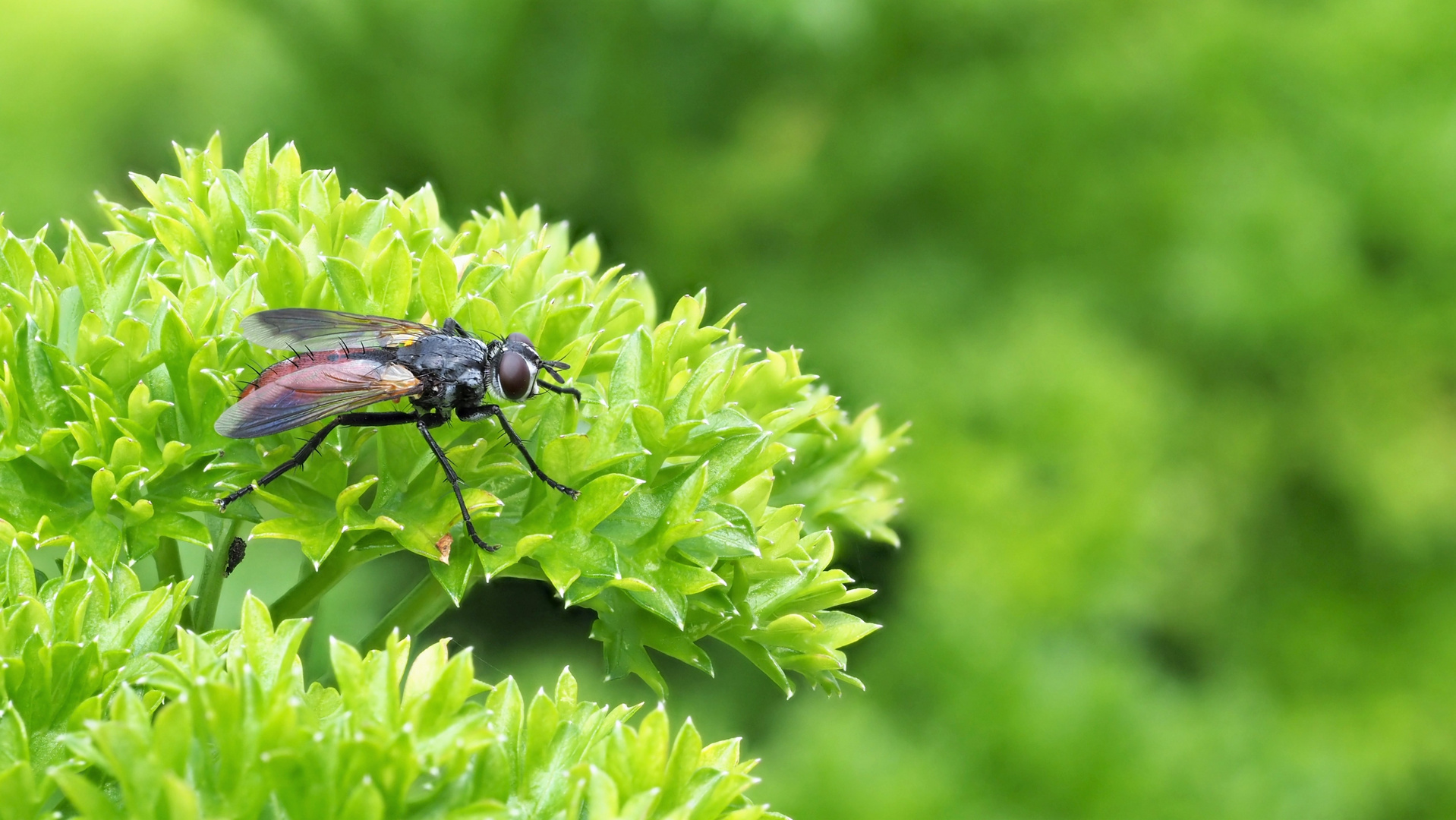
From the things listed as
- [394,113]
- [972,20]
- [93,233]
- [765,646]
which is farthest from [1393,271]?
[93,233]

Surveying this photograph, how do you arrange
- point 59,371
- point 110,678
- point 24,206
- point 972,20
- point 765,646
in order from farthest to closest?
point 972,20 < point 24,206 < point 765,646 < point 59,371 < point 110,678

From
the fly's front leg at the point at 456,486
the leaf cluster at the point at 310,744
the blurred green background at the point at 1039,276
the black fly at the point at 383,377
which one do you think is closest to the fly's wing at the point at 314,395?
the black fly at the point at 383,377

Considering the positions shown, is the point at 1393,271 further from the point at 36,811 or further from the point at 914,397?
the point at 36,811

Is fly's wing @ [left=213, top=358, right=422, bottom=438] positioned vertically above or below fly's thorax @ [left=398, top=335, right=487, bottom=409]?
below

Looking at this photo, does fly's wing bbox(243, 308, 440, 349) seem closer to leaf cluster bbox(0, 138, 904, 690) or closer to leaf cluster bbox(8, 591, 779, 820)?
leaf cluster bbox(0, 138, 904, 690)

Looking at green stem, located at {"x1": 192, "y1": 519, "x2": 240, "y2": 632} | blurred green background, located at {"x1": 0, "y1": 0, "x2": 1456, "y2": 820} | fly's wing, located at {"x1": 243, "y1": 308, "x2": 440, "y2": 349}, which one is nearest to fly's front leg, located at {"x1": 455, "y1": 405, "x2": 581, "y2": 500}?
fly's wing, located at {"x1": 243, "y1": 308, "x2": 440, "y2": 349}

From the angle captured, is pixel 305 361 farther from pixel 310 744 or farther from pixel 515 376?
pixel 310 744

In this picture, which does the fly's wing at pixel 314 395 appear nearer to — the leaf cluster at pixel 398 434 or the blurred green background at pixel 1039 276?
the leaf cluster at pixel 398 434
